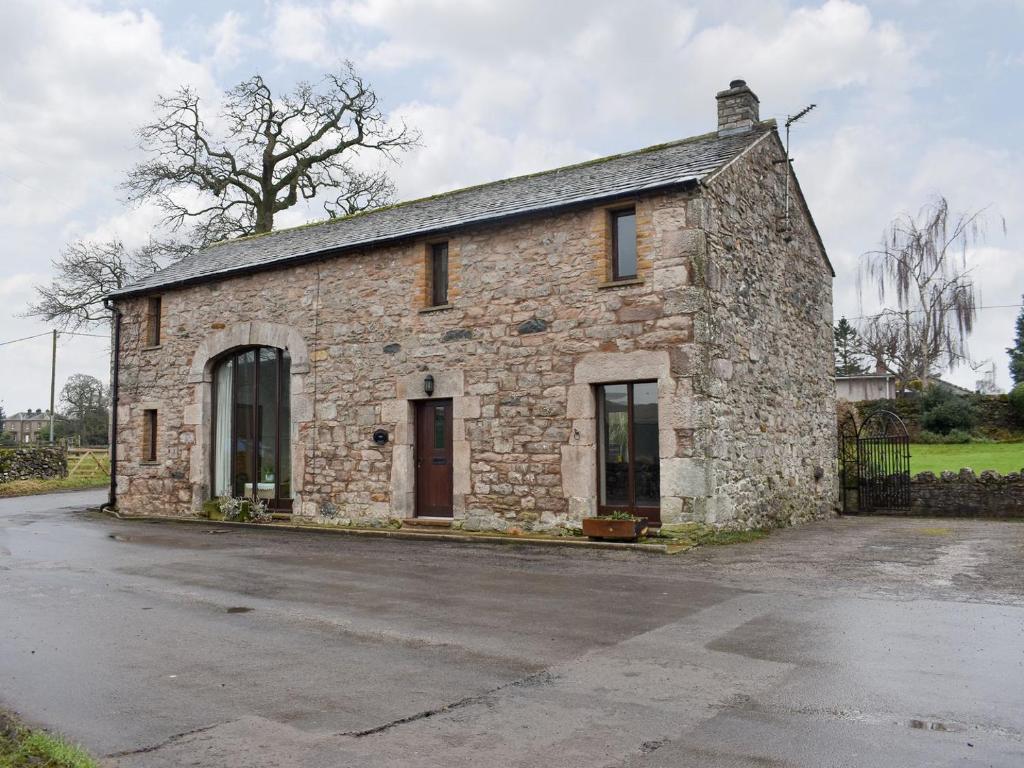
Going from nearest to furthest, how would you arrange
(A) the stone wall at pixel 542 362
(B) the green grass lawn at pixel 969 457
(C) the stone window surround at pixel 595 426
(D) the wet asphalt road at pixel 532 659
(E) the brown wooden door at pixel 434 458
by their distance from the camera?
(D) the wet asphalt road at pixel 532 659, (C) the stone window surround at pixel 595 426, (A) the stone wall at pixel 542 362, (E) the brown wooden door at pixel 434 458, (B) the green grass lawn at pixel 969 457

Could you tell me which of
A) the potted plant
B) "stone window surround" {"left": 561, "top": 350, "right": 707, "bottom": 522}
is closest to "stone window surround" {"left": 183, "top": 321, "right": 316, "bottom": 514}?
"stone window surround" {"left": 561, "top": 350, "right": 707, "bottom": 522}

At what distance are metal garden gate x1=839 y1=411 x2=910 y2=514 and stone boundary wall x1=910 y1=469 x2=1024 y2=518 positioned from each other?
32 cm

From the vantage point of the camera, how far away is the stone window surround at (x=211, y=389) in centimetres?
1535

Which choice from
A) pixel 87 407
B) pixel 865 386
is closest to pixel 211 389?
pixel 865 386

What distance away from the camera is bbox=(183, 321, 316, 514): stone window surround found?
604 inches

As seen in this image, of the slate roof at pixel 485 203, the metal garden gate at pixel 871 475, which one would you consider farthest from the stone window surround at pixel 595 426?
the metal garden gate at pixel 871 475

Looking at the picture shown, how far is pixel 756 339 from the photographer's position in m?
13.4

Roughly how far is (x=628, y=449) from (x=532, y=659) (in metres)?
6.68

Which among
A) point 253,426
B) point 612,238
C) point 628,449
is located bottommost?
point 628,449

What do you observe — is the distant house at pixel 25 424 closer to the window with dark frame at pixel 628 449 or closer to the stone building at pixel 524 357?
the stone building at pixel 524 357

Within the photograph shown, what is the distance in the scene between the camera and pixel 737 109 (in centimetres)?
1428

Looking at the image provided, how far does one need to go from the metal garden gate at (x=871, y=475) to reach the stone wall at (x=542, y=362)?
122 centimetres

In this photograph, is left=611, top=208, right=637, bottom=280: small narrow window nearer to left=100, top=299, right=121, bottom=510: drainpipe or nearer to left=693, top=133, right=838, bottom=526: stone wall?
left=693, top=133, right=838, bottom=526: stone wall

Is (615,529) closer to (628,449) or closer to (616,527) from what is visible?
(616,527)
